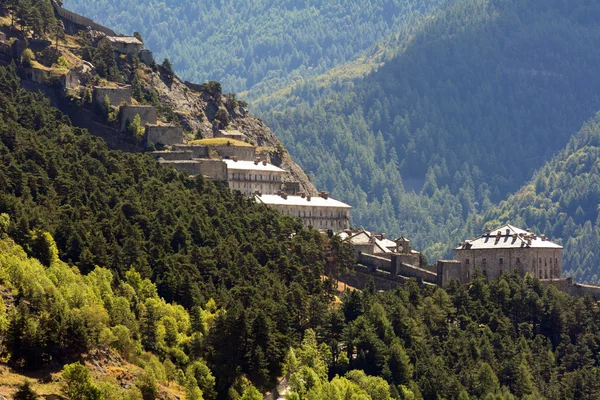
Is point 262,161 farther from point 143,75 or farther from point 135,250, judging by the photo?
point 135,250

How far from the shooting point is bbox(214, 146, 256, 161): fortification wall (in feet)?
560

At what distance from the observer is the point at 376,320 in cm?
13250

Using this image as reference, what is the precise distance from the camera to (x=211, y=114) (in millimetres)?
187500

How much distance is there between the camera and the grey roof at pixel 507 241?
158 meters

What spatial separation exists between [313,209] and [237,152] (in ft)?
31.8

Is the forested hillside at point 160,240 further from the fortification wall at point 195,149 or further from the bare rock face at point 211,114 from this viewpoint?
the bare rock face at point 211,114

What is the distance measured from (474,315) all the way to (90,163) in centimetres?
3383

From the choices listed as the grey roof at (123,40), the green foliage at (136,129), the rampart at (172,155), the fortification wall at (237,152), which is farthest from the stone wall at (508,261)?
the grey roof at (123,40)

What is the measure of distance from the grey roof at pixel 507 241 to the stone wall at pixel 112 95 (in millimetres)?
Answer: 34608

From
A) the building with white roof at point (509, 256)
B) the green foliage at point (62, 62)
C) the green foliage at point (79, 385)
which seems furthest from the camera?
the green foliage at point (62, 62)

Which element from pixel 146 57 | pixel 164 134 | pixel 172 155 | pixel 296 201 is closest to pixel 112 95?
pixel 164 134

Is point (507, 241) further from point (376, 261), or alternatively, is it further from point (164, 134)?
point (164, 134)

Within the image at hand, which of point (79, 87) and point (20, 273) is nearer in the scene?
point (20, 273)

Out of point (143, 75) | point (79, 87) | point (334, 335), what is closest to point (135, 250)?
point (334, 335)
